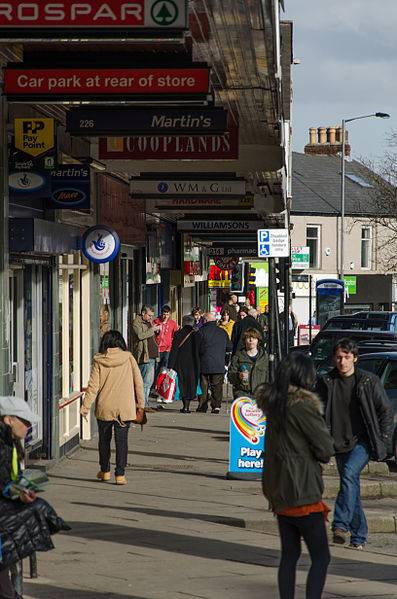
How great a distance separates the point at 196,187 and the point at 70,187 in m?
5.17

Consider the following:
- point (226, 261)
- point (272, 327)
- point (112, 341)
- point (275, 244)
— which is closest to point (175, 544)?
point (112, 341)

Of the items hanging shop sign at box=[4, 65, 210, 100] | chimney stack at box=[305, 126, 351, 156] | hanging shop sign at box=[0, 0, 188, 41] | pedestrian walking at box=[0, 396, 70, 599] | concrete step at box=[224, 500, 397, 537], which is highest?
chimney stack at box=[305, 126, 351, 156]

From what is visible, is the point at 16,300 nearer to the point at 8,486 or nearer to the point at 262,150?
the point at 262,150

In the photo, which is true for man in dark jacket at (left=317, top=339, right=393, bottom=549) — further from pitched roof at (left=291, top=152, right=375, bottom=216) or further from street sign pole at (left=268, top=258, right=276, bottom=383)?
pitched roof at (left=291, top=152, right=375, bottom=216)

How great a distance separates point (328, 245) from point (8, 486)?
59.9 m

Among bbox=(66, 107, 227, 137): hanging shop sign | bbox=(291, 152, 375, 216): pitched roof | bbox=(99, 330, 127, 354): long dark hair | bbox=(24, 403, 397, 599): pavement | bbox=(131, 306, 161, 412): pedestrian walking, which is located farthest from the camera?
bbox=(291, 152, 375, 216): pitched roof

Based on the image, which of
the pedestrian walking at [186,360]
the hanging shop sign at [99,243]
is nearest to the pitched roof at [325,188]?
the pedestrian walking at [186,360]

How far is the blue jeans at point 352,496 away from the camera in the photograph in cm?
1073

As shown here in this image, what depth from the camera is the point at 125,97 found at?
1104 cm

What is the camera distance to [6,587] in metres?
7.41

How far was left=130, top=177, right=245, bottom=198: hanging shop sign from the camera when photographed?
20.0m

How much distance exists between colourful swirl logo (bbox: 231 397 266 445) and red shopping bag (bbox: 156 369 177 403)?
10.6 meters

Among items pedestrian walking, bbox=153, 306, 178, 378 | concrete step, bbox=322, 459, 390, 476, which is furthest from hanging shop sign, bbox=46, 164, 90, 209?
pedestrian walking, bbox=153, 306, 178, 378

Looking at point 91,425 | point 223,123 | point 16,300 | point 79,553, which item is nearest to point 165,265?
point 91,425
